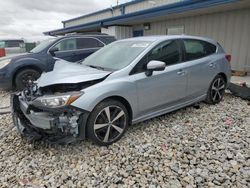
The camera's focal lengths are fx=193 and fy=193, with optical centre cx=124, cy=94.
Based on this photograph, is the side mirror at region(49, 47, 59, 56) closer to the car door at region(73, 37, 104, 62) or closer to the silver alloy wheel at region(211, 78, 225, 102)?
the car door at region(73, 37, 104, 62)

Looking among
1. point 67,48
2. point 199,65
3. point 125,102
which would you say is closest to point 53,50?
point 67,48

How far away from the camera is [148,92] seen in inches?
122

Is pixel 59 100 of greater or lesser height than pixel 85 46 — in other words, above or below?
below

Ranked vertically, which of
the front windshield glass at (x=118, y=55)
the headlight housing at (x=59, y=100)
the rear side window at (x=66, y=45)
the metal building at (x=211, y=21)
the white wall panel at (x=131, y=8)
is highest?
the white wall panel at (x=131, y=8)

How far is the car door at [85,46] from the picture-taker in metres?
6.30

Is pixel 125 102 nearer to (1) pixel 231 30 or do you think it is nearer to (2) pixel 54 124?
(2) pixel 54 124

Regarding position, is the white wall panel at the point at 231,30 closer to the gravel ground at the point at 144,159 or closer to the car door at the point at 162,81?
the gravel ground at the point at 144,159

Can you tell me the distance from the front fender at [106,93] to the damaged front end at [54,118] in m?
0.07

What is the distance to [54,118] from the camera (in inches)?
95.4

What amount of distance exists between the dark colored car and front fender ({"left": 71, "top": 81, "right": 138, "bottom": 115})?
3028 mm

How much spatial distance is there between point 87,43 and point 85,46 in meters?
0.13

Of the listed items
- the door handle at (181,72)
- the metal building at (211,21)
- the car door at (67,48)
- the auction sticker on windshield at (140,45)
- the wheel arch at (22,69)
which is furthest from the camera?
the metal building at (211,21)

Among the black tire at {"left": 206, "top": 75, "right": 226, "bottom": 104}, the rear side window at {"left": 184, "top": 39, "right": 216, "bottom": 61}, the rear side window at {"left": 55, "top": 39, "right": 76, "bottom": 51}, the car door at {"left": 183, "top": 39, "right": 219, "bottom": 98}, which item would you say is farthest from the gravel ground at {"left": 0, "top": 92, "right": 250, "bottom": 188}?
the rear side window at {"left": 55, "top": 39, "right": 76, "bottom": 51}

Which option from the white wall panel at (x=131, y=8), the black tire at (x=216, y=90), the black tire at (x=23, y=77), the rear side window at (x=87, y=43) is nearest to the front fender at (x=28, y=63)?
the black tire at (x=23, y=77)
